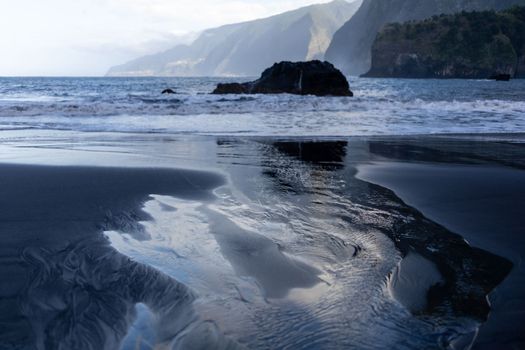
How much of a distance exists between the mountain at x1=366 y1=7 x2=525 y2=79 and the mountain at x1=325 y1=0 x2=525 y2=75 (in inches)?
1630

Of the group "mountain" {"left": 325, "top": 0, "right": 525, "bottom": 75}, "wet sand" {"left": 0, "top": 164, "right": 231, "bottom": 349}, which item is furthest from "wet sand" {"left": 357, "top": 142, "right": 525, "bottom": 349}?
"mountain" {"left": 325, "top": 0, "right": 525, "bottom": 75}

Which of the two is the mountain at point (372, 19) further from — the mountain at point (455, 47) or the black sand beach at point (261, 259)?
the black sand beach at point (261, 259)

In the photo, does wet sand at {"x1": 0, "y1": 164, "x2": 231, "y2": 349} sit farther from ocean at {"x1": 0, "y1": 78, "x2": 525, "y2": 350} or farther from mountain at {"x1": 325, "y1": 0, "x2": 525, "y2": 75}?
mountain at {"x1": 325, "y1": 0, "x2": 525, "y2": 75}

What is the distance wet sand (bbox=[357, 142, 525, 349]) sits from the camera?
1861 millimetres

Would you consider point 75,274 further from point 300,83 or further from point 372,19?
point 372,19

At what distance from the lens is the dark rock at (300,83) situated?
29.6 meters

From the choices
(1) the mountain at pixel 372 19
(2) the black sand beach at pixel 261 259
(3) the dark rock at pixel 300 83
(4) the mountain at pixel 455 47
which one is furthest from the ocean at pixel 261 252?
(1) the mountain at pixel 372 19

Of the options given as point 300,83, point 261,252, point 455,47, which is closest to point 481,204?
point 261,252

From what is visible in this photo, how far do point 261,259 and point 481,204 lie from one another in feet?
7.40

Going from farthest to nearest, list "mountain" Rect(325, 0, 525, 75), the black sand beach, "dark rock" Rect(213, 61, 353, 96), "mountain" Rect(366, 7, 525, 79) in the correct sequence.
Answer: "mountain" Rect(325, 0, 525, 75), "mountain" Rect(366, 7, 525, 79), "dark rock" Rect(213, 61, 353, 96), the black sand beach

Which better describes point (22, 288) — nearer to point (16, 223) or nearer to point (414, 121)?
point (16, 223)

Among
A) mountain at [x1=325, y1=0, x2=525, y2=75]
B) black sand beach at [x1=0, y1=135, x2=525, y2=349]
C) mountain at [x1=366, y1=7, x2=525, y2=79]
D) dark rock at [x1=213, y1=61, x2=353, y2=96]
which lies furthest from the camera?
mountain at [x1=325, y1=0, x2=525, y2=75]

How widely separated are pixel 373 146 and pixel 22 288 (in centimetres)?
634

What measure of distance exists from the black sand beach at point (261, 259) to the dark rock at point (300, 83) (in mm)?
25118
